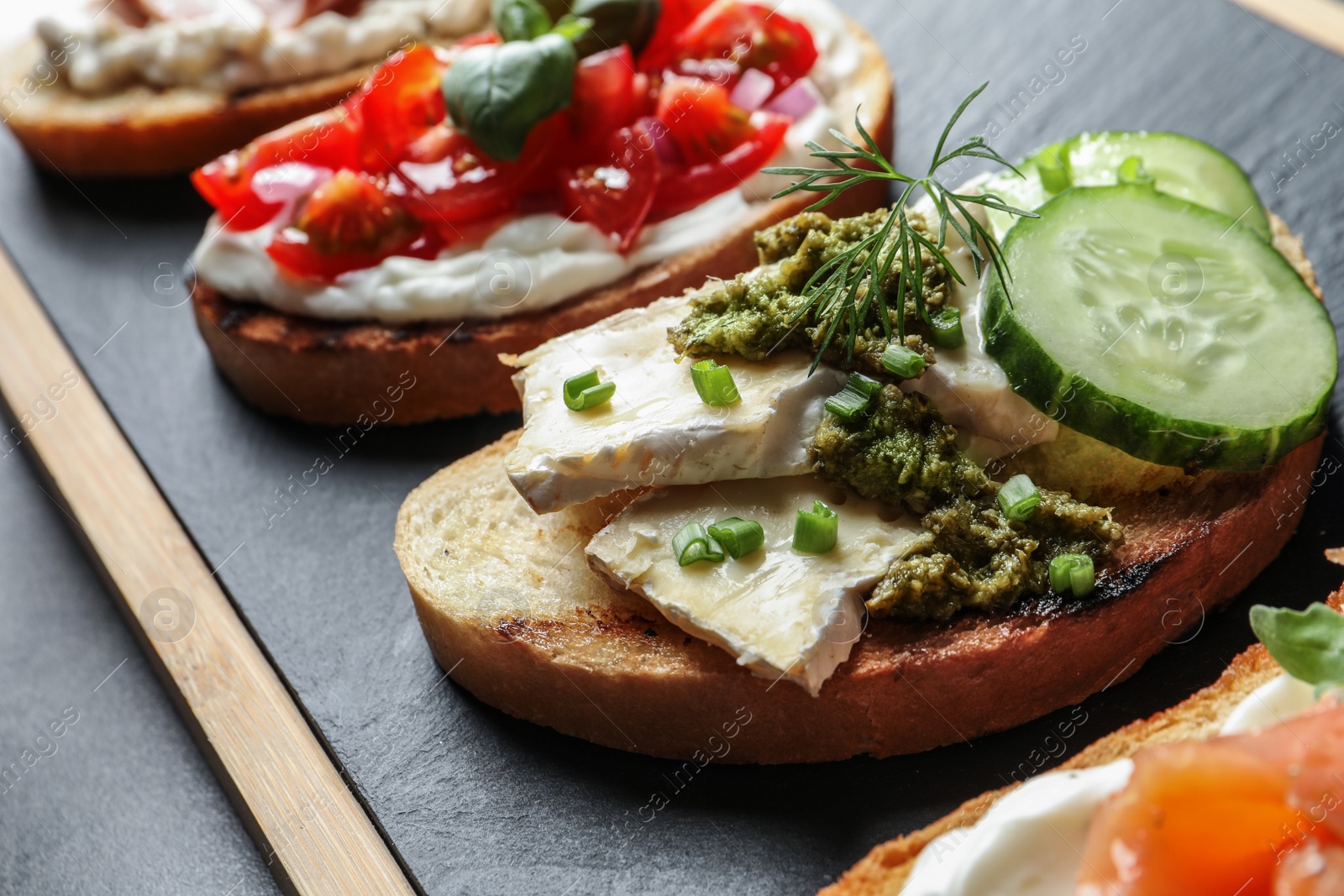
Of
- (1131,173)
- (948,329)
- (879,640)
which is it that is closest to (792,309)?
(948,329)

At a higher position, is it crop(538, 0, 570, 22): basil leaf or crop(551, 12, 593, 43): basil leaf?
crop(551, 12, 593, 43): basil leaf

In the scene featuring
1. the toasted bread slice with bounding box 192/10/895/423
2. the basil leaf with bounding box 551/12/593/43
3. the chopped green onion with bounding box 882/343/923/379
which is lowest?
the toasted bread slice with bounding box 192/10/895/423

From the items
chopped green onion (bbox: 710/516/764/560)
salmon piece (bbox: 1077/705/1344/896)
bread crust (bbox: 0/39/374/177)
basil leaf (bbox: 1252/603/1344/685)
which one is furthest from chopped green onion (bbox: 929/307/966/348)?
bread crust (bbox: 0/39/374/177)

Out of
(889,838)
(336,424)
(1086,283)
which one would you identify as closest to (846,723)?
(889,838)

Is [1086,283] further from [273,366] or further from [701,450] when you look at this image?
[273,366]

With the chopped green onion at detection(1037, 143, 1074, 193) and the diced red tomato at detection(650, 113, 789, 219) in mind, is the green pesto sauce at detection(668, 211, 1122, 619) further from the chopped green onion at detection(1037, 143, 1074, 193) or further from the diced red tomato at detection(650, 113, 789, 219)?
the diced red tomato at detection(650, 113, 789, 219)
